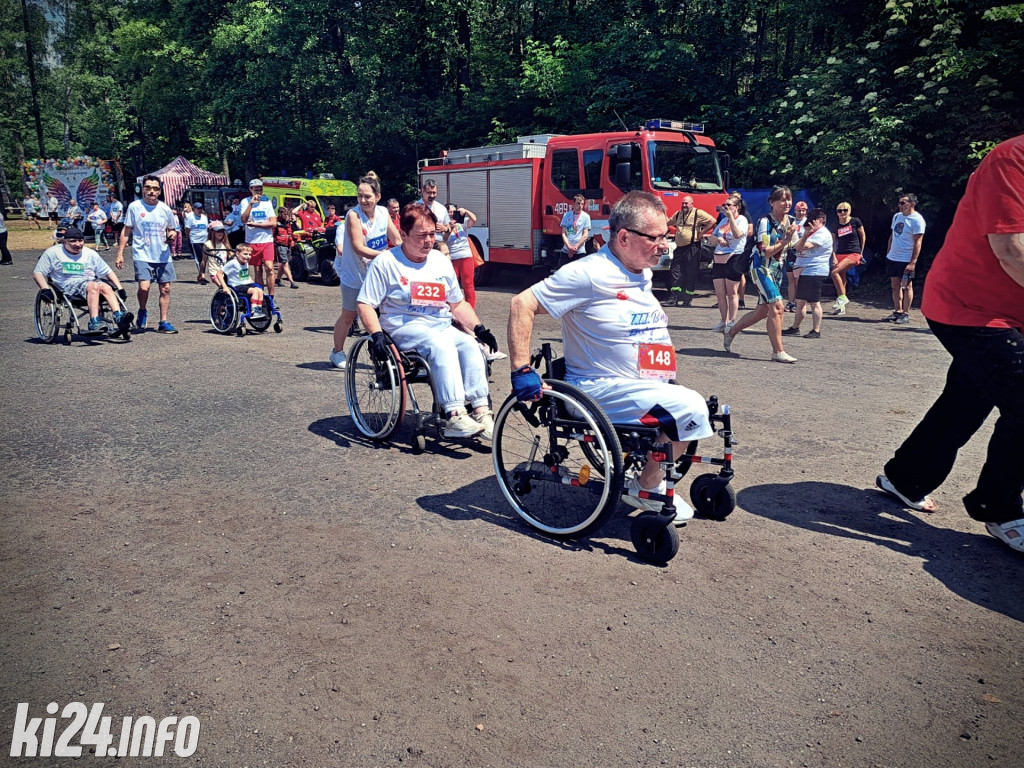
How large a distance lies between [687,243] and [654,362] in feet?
38.1

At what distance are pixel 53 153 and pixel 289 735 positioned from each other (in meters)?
82.8

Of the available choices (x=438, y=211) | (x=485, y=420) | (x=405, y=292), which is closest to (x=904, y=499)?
(x=485, y=420)

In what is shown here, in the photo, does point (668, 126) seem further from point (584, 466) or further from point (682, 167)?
point (584, 466)

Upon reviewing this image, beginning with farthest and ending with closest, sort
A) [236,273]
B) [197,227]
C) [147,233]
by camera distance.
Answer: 1. [197,227]
2. [236,273]
3. [147,233]

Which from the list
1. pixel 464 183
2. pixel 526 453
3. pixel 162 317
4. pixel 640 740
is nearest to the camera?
pixel 640 740

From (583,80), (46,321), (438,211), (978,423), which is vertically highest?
(583,80)

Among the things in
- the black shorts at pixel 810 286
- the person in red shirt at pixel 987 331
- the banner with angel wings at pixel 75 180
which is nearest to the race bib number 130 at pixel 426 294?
the person in red shirt at pixel 987 331

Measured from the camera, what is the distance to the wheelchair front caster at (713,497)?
4.34 m

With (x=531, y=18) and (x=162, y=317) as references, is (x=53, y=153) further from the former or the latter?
(x=162, y=317)

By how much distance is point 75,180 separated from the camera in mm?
42781

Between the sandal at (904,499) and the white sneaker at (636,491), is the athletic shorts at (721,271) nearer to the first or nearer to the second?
the sandal at (904,499)

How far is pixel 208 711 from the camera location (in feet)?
9.12

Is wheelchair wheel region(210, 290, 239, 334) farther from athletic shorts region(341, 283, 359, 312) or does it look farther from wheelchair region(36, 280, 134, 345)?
athletic shorts region(341, 283, 359, 312)

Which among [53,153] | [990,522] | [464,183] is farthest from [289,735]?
[53,153]
